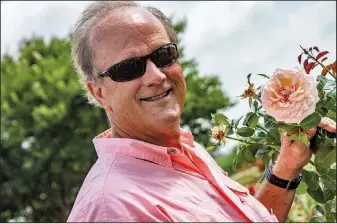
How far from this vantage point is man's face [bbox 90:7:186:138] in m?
2.18

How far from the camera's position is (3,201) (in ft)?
61.5

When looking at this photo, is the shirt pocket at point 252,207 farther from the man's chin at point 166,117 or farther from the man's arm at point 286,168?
the man's chin at point 166,117

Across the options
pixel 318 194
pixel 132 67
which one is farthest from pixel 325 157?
pixel 132 67

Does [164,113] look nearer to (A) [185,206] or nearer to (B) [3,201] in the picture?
(A) [185,206]

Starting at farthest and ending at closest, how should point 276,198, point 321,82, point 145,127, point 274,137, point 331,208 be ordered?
1. point 331,208
2. point 274,137
3. point 276,198
4. point 321,82
5. point 145,127

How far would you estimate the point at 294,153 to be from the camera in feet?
7.95

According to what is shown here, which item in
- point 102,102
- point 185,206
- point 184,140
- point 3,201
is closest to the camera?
point 185,206

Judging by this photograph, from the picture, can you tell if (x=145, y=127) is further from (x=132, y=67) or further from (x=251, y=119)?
(x=251, y=119)

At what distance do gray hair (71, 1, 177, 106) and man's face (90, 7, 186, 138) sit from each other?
0.04 meters

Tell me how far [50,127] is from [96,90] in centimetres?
1518

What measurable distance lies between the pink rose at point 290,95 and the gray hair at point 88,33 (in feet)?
1.54

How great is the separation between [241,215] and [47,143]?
51.5 ft

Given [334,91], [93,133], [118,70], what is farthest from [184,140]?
[93,133]

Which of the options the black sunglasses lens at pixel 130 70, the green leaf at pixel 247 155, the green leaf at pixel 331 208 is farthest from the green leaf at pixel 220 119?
the green leaf at pixel 331 208
